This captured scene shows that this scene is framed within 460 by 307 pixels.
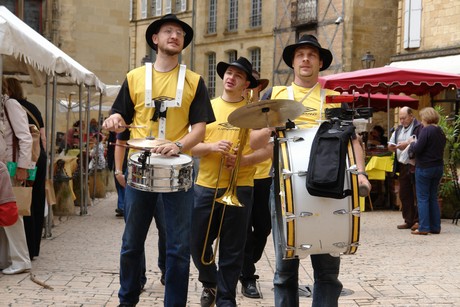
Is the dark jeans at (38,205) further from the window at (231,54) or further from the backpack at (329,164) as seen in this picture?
the window at (231,54)

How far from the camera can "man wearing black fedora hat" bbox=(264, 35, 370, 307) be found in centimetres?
474

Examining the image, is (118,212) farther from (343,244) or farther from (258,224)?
(343,244)

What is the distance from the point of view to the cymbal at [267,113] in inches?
177

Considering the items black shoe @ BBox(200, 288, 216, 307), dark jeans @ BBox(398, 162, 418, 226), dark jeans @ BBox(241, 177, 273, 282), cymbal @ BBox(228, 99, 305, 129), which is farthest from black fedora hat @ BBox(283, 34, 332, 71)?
dark jeans @ BBox(398, 162, 418, 226)

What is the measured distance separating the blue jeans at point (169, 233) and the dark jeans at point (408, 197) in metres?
7.55

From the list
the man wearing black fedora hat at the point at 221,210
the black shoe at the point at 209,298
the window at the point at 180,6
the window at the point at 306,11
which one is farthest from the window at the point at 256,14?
the black shoe at the point at 209,298

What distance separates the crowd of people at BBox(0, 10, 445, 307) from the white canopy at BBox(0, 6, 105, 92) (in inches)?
20.7

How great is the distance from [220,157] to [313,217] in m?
1.61

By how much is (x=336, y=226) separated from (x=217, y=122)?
1919 millimetres

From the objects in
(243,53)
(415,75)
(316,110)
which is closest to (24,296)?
(316,110)

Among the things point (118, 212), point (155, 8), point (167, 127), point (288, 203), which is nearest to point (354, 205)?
point (288, 203)

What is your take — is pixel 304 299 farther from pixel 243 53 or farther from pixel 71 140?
pixel 243 53

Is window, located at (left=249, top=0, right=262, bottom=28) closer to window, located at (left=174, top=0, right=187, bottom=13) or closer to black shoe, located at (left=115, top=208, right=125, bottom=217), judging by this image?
window, located at (left=174, top=0, right=187, bottom=13)

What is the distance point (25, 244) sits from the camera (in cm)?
744
